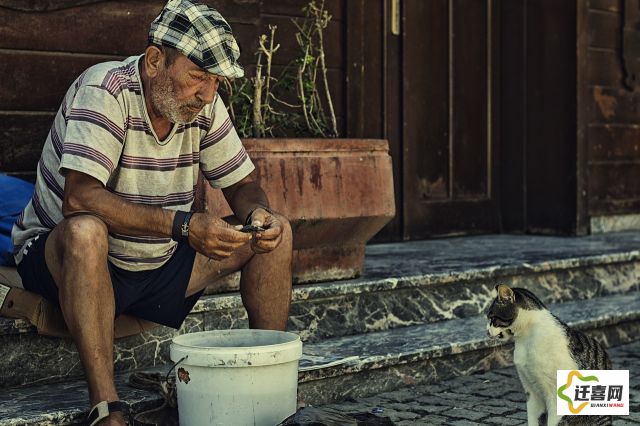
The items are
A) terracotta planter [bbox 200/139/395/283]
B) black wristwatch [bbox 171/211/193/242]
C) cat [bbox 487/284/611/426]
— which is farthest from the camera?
terracotta planter [bbox 200/139/395/283]

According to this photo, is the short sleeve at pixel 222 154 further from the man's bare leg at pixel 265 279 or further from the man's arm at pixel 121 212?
the man's arm at pixel 121 212

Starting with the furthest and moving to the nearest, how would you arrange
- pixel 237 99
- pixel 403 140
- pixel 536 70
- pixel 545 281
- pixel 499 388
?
pixel 536 70
pixel 403 140
pixel 545 281
pixel 237 99
pixel 499 388

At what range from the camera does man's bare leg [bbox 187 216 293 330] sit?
12.3ft

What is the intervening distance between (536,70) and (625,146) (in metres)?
0.94

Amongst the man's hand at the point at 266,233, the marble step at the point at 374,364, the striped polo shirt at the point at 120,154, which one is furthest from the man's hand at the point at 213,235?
the marble step at the point at 374,364

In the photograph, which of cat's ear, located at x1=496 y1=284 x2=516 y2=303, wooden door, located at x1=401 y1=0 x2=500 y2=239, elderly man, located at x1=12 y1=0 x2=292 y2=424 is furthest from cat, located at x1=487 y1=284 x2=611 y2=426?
wooden door, located at x1=401 y1=0 x2=500 y2=239

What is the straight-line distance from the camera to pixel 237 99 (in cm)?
491

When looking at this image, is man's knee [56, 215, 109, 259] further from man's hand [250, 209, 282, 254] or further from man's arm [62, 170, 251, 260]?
man's hand [250, 209, 282, 254]

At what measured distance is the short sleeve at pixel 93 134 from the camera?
11.0ft

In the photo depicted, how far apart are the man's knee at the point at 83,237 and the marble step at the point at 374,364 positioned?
56 centimetres

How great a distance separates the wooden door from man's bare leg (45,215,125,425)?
3670 millimetres

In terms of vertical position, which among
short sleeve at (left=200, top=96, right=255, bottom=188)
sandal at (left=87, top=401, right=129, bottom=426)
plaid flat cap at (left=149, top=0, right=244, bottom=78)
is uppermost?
plaid flat cap at (left=149, top=0, right=244, bottom=78)

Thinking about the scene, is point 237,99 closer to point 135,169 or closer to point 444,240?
point 135,169

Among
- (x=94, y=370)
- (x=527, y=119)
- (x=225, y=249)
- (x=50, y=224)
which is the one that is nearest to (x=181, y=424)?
(x=94, y=370)
